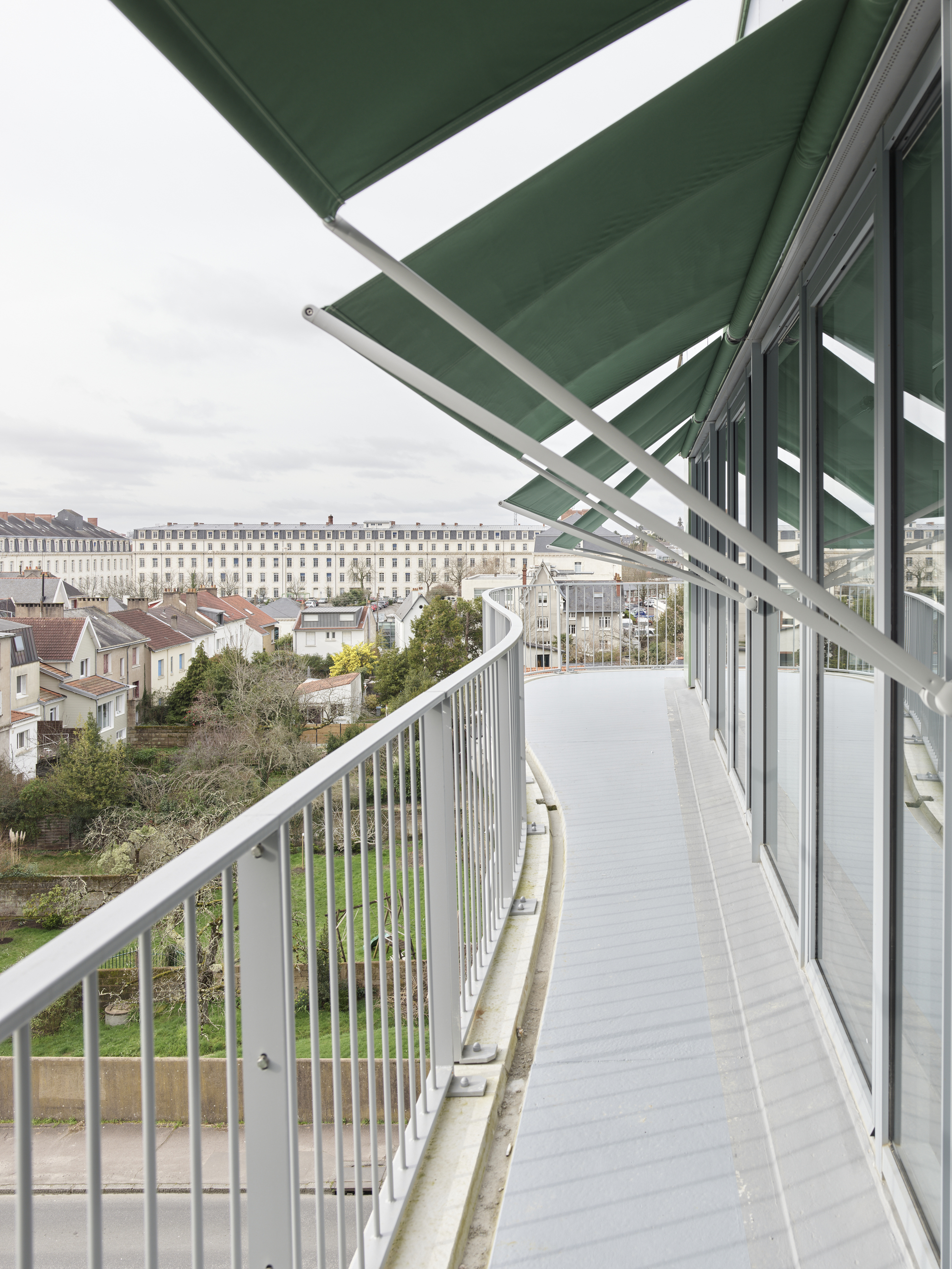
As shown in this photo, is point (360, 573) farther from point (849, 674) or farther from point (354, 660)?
point (849, 674)

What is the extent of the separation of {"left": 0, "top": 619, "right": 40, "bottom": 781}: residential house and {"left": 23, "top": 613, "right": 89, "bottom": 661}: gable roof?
546mm

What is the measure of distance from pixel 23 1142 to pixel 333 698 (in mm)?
49790

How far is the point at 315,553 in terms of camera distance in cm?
11081

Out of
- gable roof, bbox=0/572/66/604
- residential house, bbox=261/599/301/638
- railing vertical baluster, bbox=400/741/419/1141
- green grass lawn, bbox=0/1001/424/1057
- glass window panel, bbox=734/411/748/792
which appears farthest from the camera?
residential house, bbox=261/599/301/638

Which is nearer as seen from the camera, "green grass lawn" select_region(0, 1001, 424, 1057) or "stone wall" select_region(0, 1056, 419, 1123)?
"stone wall" select_region(0, 1056, 419, 1123)

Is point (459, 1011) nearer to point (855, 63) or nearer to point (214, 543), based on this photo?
point (855, 63)

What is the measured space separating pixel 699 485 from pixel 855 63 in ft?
22.4

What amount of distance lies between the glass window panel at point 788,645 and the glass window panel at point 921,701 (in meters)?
1.27

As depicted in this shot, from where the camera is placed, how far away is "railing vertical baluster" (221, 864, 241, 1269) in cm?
104

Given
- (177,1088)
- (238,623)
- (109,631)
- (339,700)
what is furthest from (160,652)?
(177,1088)

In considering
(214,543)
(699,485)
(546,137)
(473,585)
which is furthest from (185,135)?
(699,485)

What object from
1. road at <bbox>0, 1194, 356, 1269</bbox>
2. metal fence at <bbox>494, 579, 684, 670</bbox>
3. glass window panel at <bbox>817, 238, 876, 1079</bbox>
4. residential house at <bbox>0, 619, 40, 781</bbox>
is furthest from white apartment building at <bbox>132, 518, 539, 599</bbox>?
glass window panel at <bbox>817, 238, 876, 1079</bbox>

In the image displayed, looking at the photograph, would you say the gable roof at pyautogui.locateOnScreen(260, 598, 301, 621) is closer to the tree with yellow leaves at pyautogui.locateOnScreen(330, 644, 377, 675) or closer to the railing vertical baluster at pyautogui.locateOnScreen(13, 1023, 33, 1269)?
the tree with yellow leaves at pyautogui.locateOnScreen(330, 644, 377, 675)

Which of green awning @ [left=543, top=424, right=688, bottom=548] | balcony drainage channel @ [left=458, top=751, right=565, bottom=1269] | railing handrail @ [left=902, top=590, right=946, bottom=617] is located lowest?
balcony drainage channel @ [left=458, top=751, right=565, bottom=1269]
